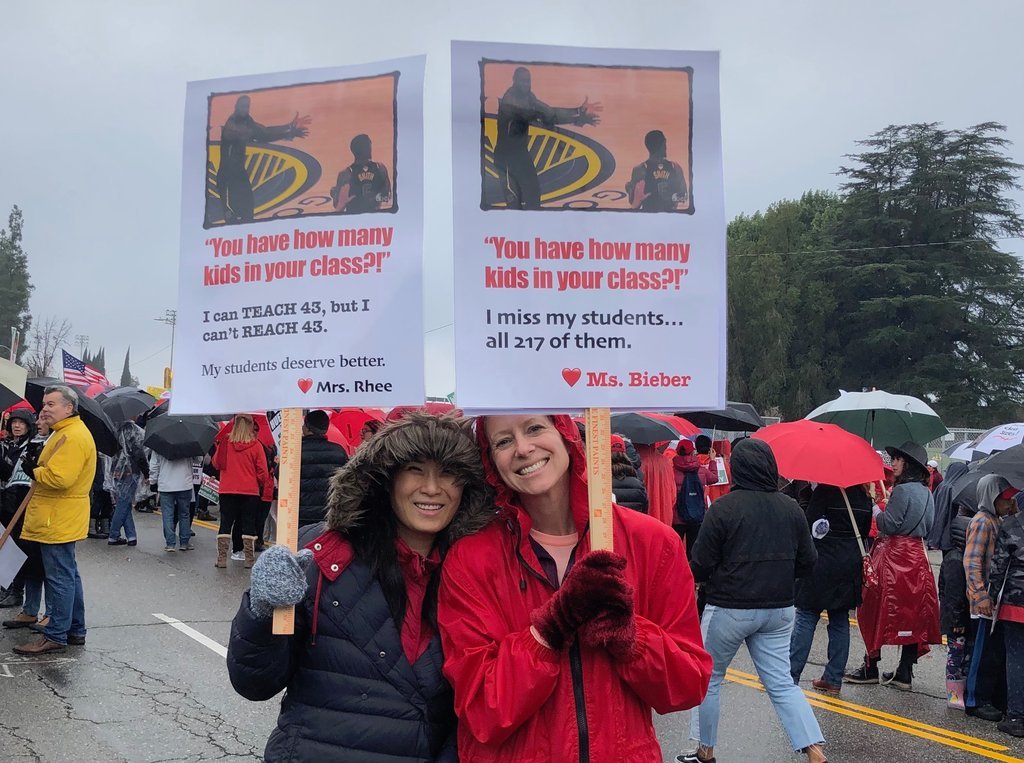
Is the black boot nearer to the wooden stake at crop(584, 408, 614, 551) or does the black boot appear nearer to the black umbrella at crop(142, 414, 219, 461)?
the wooden stake at crop(584, 408, 614, 551)

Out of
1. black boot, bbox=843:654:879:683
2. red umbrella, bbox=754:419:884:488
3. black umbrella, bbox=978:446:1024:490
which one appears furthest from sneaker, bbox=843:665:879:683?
black umbrella, bbox=978:446:1024:490

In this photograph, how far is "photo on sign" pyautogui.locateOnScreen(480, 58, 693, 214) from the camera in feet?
8.59

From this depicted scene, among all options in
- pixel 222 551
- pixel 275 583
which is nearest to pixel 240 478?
pixel 222 551

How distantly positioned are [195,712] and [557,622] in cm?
464

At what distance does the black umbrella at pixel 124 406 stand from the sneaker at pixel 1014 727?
1414 centimetres

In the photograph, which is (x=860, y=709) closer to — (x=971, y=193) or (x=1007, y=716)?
(x=1007, y=716)

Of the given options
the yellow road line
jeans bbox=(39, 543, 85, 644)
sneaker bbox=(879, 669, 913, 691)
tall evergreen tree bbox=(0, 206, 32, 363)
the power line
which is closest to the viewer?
the yellow road line

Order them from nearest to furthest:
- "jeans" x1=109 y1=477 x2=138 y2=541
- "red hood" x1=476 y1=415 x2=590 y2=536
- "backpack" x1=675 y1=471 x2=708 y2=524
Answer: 1. "red hood" x1=476 y1=415 x2=590 y2=536
2. "backpack" x1=675 y1=471 x2=708 y2=524
3. "jeans" x1=109 y1=477 x2=138 y2=541

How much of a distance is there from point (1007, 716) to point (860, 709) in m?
0.97

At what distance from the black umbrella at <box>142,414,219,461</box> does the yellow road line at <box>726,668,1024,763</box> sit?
795 cm

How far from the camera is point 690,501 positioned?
11.9 m

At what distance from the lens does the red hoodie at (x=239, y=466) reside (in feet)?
38.3

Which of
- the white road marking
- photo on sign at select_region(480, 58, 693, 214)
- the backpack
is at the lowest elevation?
the white road marking

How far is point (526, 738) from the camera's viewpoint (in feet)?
8.02
